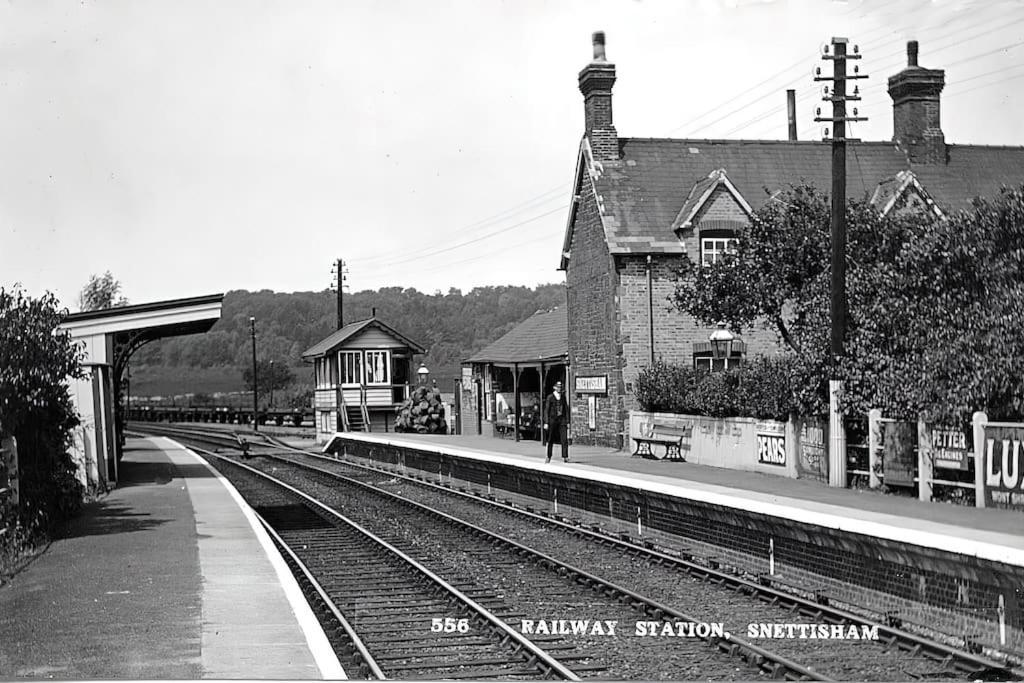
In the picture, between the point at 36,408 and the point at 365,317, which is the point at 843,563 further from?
the point at 36,408

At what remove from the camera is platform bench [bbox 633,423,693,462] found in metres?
24.7

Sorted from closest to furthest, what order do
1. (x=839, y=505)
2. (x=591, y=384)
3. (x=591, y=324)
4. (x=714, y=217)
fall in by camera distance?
1. (x=839, y=505)
2. (x=714, y=217)
3. (x=591, y=384)
4. (x=591, y=324)

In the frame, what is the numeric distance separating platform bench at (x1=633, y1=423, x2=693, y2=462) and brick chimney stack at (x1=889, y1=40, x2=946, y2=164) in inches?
357

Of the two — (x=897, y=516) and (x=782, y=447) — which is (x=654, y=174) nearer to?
(x=782, y=447)

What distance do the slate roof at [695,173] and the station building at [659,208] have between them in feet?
0.10

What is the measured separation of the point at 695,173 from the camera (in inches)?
1180

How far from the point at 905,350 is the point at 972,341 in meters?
2.30

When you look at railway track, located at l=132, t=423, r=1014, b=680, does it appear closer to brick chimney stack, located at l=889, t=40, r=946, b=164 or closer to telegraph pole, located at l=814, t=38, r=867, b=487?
telegraph pole, located at l=814, t=38, r=867, b=487

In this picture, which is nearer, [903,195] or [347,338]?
[347,338]

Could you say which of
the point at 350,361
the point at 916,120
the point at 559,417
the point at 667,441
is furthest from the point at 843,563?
the point at 916,120

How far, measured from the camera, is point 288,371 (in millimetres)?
13773

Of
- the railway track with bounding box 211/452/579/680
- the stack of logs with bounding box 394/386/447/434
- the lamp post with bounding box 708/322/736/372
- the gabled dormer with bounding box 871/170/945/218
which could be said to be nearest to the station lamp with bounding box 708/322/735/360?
the lamp post with bounding box 708/322/736/372

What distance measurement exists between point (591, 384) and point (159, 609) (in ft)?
70.4

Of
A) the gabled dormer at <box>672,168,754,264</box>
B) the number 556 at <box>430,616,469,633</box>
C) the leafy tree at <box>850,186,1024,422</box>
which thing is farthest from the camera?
the gabled dormer at <box>672,168,754,264</box>
